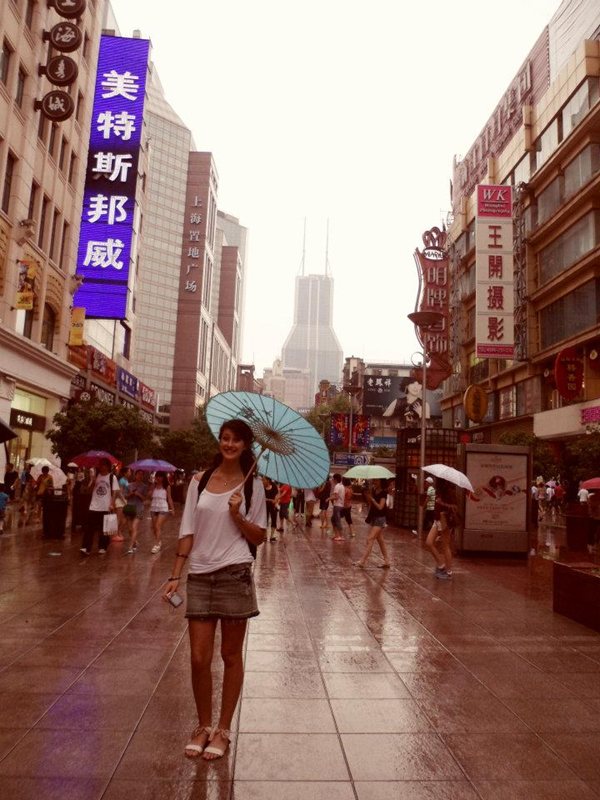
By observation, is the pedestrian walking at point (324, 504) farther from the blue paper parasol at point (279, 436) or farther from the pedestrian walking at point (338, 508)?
the blue paper parasol at point (279, 436)

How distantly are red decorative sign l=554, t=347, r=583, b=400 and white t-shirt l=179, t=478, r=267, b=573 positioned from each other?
27.5 m

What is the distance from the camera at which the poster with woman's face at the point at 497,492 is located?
47.2 ft

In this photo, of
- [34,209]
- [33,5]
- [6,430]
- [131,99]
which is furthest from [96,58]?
[6,430]

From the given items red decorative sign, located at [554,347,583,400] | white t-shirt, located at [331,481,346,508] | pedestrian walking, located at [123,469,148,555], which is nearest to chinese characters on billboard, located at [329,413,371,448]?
red decorative sign, located at [554,347,583,400]

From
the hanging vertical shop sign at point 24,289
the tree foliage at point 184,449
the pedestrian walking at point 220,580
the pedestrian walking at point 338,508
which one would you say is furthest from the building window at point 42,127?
the tree foliage at point 184,449

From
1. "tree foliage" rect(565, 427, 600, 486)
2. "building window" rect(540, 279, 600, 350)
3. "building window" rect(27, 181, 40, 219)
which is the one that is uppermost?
"building window" rect(27, 181, 40, 219)

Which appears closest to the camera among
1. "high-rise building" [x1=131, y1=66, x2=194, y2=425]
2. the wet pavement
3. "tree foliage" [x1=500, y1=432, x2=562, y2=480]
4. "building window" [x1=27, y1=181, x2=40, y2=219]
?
the wet pavement

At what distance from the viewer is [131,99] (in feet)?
89.6

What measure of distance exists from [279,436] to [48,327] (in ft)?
80.2

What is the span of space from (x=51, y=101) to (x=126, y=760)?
24191mm

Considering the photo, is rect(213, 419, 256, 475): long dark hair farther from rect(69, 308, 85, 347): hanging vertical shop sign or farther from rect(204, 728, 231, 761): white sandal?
rect(69, 308, 85, 347): hanging vertical shop sign

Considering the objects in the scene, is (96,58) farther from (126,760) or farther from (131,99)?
(126,760)

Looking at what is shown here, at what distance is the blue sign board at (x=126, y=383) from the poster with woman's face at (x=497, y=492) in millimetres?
29797

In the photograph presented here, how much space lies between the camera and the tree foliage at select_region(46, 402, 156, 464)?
22.8m
